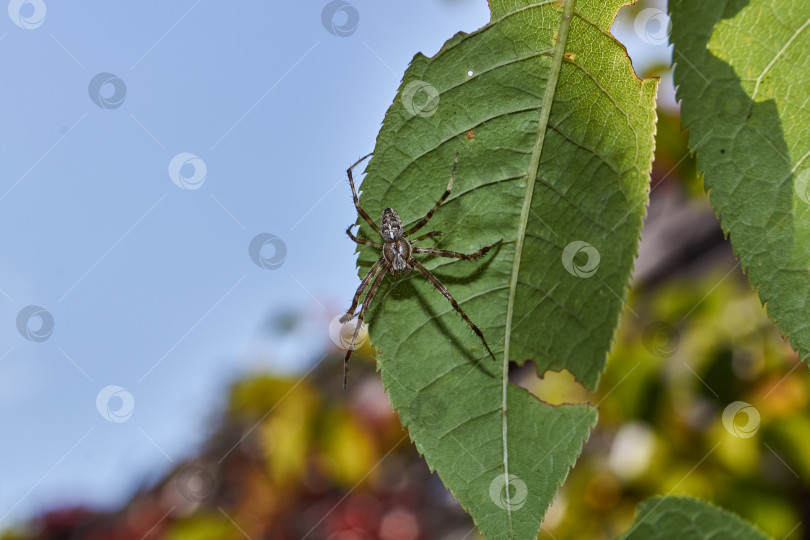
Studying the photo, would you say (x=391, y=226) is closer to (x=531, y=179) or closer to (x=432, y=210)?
(x=432, y=210)

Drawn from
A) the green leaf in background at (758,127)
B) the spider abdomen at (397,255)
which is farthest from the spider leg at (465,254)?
the green leaf in background at (758,127)

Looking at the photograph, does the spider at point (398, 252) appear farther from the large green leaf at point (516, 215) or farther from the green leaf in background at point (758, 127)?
the green leaf in background at point (758, 127)

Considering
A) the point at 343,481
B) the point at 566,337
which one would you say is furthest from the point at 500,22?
the point at 343,481

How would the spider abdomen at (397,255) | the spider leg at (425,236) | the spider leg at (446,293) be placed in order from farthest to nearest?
the spider abdomen at (397,255) < the spider leg at (425,236) < the spider leg at (446,293)

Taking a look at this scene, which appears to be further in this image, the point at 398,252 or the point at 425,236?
the point at 398,252

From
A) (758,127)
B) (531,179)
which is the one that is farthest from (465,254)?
(758,127)

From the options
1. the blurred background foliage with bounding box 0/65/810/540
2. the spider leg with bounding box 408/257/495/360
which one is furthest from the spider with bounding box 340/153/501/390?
the blurred background foliage with bounding box 0/65/810/540

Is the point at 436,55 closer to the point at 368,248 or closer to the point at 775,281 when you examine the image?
the point at 368,248
